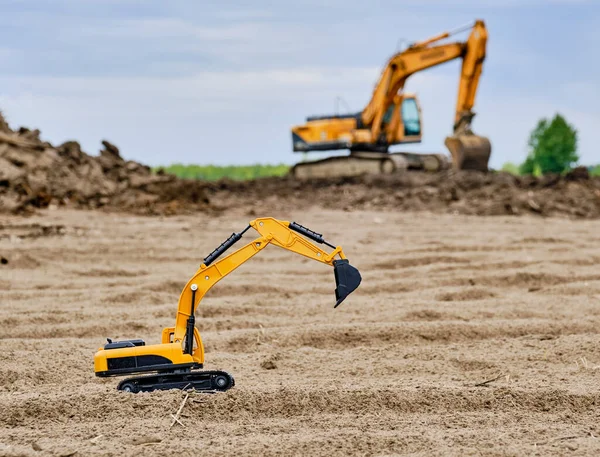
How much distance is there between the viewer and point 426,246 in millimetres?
9406

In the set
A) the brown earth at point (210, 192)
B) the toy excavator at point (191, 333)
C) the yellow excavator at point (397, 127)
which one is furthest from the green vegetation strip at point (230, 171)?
the toy excavator at point (191, 333)

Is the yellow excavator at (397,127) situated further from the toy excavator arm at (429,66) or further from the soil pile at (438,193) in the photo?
the soil pile at (438,193)

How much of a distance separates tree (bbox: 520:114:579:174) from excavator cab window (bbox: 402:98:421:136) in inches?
489

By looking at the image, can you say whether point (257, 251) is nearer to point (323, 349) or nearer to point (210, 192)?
point (323, 349)

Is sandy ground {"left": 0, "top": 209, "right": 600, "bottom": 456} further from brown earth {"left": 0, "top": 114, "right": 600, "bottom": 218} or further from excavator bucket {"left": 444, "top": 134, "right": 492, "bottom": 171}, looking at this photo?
excavator bucket {"left": 444, "top": 134, "right": 492, "bottom": 171}

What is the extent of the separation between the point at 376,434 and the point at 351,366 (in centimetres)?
124

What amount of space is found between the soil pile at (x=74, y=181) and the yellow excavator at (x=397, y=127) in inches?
267

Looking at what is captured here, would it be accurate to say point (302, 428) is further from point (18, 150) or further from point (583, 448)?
point (18, 150)

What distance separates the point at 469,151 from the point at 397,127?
335 cm

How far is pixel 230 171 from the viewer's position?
111 ft

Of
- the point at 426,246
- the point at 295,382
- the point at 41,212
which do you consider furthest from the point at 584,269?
the point at 41,212

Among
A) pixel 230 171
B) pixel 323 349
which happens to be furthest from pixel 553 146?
pixel 323 349

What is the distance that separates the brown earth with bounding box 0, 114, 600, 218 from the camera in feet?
48.3

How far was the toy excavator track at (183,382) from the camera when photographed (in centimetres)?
390
